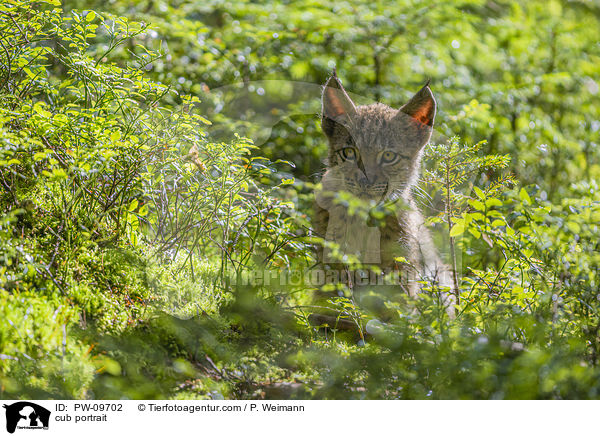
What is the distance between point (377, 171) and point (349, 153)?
0.80ft

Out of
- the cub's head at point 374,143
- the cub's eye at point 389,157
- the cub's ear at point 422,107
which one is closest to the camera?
the cub's ear at point 422,107

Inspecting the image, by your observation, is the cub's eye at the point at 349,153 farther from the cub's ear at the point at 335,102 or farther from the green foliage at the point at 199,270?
the green foliage at the point at 199,270

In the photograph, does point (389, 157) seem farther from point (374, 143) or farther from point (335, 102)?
point (335, 102)

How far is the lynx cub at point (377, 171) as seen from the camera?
3068 millimetres

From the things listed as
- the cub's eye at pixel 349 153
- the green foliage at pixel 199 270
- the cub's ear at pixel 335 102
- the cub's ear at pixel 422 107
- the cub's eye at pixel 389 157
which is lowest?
the green foliage at pixel 199 270

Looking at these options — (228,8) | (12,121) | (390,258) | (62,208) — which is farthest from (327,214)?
(228,8)

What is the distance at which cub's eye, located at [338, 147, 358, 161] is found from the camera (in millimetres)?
3190

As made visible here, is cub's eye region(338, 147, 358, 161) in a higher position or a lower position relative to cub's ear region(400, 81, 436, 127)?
lower
